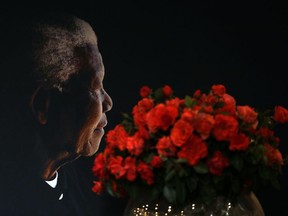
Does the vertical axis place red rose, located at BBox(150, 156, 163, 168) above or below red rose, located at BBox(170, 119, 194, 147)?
below

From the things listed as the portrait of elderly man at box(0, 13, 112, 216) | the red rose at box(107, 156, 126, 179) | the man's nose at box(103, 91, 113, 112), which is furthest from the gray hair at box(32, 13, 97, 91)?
the red rose at box(107, 156, 126, 179)

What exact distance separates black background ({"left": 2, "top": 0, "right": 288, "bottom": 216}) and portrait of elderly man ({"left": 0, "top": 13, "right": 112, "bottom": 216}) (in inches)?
3.2

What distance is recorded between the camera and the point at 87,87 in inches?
78.5

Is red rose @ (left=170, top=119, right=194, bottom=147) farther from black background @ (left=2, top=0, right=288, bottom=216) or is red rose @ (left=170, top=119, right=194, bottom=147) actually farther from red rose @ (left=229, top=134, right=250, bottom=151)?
black background @ (left=2, top=0, right=288, bottom=216)

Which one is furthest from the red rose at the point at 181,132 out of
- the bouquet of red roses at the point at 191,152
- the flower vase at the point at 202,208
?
the flower vase at the point at 202,208

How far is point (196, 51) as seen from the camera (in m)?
2.04

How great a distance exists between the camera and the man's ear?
6.44 feet

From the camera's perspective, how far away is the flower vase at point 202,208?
5.43ft

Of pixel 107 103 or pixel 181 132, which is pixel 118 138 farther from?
pixel 107 103

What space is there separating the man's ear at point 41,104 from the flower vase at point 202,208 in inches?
18.6

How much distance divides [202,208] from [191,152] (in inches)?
8.1

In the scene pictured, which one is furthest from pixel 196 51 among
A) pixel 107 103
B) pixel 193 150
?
pixel 193 150

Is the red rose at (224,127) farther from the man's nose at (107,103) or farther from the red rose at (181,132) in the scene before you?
the man's nose at (107,103)

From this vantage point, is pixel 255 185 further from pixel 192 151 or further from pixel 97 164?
pixel 97 164
